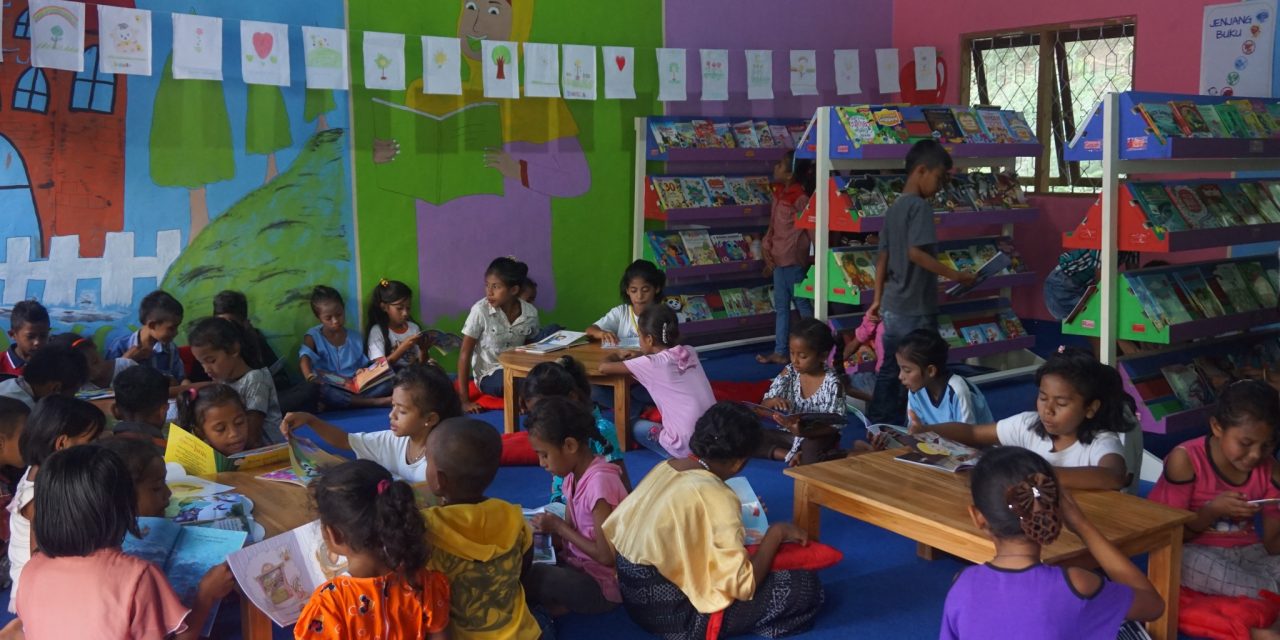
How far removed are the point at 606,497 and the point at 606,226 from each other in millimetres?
4778

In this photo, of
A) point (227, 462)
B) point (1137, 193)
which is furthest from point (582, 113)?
point (227, 462)

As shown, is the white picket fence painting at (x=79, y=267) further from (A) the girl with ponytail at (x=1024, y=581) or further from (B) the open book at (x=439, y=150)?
(A) the girl with ponytail at (x=1024, y=581)

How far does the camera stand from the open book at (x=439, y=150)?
6.77 m

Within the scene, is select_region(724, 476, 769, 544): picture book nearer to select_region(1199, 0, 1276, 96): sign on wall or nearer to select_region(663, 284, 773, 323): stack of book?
select_region(663, 284, 773, 323): stack of book

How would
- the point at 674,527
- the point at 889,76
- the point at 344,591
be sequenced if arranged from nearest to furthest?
the point at 344,591
the point at 674,527
the point at 889,76

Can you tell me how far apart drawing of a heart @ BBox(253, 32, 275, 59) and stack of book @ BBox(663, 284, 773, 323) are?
2.96m

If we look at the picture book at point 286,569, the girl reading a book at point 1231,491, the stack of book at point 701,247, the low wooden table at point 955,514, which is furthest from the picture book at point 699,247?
the picture book at point 286,569

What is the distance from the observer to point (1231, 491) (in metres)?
3.16

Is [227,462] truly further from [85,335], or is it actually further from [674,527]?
[85,335]

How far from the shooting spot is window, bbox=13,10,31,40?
18.0 ft

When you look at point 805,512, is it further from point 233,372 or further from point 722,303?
point 722,303

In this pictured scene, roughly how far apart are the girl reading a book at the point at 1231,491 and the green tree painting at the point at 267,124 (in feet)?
16.5

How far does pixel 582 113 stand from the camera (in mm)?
7535

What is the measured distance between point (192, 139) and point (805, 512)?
14.2ft
